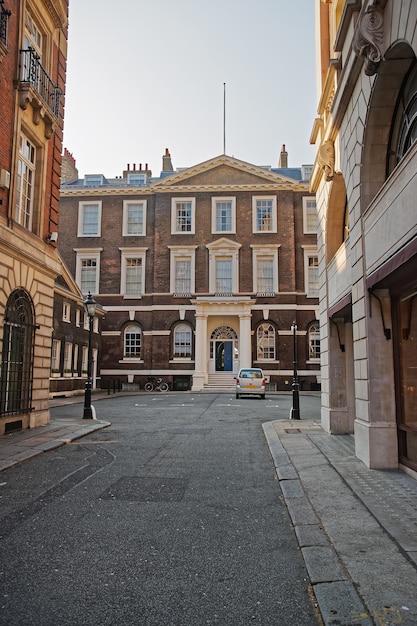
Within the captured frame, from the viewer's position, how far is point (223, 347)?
36656 millimetres

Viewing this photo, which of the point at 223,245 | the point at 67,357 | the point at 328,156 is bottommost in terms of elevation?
the point at 67,357

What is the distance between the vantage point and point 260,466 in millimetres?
8562

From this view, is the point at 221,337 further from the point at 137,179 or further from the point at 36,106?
the point at 36,106

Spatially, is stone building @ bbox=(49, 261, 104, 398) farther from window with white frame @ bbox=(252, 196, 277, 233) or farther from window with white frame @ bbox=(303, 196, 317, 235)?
window with white frame @ bbox=(303, 196, 317, 235)

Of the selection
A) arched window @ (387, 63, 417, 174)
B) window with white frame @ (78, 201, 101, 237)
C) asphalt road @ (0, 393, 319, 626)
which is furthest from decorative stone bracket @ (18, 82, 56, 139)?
window with white frame @ (78, 201, 101, 237)

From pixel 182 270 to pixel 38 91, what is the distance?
23491 mm

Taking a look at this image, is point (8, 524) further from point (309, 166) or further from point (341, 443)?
point (309, 166)

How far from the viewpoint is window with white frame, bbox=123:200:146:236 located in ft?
123

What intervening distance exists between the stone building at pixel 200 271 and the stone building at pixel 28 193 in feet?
69.5

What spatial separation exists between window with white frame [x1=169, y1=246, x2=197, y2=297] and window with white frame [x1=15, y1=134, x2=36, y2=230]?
73.8 ft

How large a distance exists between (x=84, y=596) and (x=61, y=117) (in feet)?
47.3

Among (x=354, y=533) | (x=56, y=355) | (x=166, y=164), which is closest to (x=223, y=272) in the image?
(x=166, y=164)

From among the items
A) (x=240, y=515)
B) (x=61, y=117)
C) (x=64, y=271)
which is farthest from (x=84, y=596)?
(x=64, y=271)

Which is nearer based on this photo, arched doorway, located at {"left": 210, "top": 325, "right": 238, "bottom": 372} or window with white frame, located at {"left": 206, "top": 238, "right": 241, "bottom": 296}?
window with white frame, located at {"left": 206, "top": 238, "right": 241, "bottom": 296}
